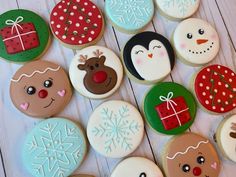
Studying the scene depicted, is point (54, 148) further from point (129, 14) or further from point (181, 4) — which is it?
point (181, 4)

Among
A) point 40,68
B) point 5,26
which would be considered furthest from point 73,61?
point 5,26

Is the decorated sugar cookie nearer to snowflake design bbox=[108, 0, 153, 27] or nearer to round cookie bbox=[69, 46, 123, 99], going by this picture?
round cookie bbox=[69, 46, 123, 99]

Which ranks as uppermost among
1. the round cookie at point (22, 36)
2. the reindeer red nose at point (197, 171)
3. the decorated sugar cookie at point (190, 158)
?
the round cookie at point (22, 36)

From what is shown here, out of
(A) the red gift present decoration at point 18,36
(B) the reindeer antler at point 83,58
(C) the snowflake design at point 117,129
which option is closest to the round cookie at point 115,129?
(C) the snowflake design at point 117,129

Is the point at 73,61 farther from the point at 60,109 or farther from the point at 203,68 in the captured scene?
the point at 203,68

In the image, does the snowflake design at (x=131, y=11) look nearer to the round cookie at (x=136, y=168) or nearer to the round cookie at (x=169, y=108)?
the round cookie at (x=169, y=108)

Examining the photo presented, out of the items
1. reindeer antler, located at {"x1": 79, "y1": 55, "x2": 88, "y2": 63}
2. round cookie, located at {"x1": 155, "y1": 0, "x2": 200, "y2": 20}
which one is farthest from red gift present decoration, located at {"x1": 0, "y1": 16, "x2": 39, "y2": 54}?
round cookie, located at {"x1": 155, "y1": 0, "x2": 200, "y2": 20}

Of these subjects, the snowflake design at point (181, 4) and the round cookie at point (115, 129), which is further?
the snowflake design at point (181, 4)
